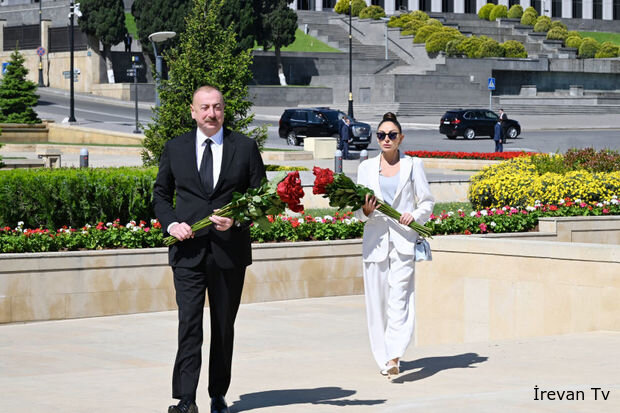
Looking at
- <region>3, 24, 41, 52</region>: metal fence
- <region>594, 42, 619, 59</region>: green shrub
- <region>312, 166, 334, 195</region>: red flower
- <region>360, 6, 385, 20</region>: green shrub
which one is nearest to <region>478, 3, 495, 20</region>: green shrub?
<region>360, 6, 385, 20</region>: green shrub

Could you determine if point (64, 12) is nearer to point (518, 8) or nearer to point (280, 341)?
point (518, 8)

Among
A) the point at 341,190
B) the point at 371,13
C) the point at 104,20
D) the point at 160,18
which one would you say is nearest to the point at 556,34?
the point at 371,13

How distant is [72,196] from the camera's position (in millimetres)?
14773

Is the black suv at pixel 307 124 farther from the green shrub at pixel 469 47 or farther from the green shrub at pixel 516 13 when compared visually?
the green shrub at pixel 516 13

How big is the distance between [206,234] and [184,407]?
3.42 ft

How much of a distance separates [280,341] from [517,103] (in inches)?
2262

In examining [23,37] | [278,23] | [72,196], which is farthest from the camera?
[23,37]

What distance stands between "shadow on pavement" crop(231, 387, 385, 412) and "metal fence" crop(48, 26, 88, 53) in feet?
209

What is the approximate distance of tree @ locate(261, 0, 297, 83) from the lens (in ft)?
226

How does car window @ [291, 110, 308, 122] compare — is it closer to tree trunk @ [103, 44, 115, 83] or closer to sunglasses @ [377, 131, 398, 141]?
tree trunk @ [103, 44, 115, 83]

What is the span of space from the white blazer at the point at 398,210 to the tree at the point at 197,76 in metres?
14.4

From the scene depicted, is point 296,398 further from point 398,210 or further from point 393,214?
point 398,210

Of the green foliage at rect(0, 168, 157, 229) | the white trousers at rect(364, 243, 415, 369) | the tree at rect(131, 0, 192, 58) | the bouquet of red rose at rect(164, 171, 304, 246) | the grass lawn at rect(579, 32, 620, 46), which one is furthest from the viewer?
the grass lawn at rect(579, 32, 620, 46)

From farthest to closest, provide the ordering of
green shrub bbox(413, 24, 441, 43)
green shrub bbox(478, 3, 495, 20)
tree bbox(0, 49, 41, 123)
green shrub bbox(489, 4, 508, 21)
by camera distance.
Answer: green shrub bbox(478, 3, 495, 20) → green shrub bbox(489, 4, 508, 21) → green shrub bbox(413, 24, 441, 43) → tree bbox(0, 49, 41, 123)
